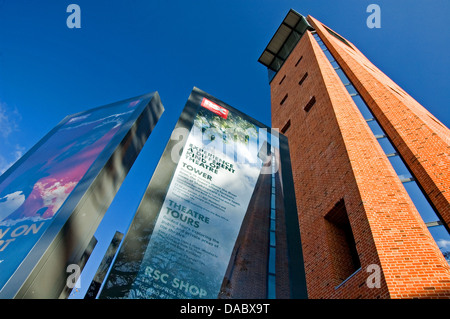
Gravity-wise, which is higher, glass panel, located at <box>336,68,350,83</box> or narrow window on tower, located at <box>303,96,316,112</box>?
glass panel, located at <box>336,68,350,83</box>

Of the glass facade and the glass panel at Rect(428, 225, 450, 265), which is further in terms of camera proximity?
the glass facade

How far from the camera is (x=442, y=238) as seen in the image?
5.65 m

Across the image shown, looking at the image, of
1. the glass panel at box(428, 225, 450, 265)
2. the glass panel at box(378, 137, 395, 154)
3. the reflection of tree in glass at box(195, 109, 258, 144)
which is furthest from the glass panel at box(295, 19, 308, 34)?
the glass panel at box(428, 225, 450, 265)

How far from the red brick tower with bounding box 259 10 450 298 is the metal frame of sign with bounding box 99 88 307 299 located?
1.36 m

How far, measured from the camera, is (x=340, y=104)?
395 inches

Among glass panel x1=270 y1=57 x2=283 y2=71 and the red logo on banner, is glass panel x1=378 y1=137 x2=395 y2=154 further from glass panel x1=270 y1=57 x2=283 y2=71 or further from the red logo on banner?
glass panel x1=270 y1=57 x2=283 y2=71

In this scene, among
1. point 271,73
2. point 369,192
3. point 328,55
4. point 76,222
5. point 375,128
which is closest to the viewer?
point 76,222

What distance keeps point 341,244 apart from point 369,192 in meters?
1.51

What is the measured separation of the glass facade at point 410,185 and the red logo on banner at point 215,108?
176 inches

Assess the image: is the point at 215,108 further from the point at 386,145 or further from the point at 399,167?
the point at 399,167

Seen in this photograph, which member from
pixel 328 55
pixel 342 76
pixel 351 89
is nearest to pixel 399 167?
pixel 351 89

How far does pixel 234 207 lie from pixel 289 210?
64.3 inches

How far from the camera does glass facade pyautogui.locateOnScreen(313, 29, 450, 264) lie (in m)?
5.67
